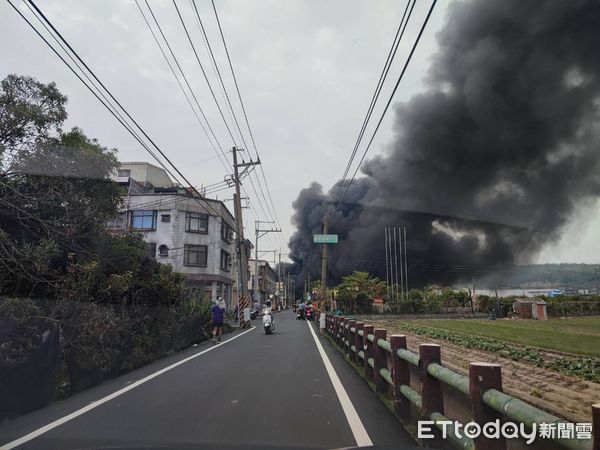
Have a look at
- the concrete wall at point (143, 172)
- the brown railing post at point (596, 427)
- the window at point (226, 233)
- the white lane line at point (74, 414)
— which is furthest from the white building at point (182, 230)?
the brown railing post at point (596, 427)

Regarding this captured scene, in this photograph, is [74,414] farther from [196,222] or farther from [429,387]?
[196,222]

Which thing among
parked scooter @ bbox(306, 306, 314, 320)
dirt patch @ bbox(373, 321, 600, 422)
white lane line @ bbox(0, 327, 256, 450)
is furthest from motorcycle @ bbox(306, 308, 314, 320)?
dirt patch @ bbox(373, 321, 600, 422)

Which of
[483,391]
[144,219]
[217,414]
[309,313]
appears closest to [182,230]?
[144,219]

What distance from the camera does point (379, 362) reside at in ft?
25.5

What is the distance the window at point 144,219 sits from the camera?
39.9 meters

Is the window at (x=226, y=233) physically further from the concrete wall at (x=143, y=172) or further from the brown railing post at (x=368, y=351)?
the brown railing post at (x=368, y=351)

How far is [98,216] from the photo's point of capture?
10305 millimetres

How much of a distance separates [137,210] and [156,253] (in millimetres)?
3894

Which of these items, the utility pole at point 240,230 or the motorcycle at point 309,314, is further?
the motorcycle at point 309,314

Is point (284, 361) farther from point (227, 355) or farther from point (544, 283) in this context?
point (544, 283)

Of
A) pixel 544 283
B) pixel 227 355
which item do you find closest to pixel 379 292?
pixel 227 355

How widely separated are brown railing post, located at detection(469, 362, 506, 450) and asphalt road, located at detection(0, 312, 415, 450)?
51 centimetres

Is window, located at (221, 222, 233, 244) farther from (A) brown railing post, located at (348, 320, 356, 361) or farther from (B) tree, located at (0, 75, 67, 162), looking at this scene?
(B) tree, located at (0, 75, 67, 162)

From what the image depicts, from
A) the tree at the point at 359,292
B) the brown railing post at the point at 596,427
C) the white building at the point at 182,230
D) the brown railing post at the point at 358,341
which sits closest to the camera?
the brown railing post at the point at 596,427
